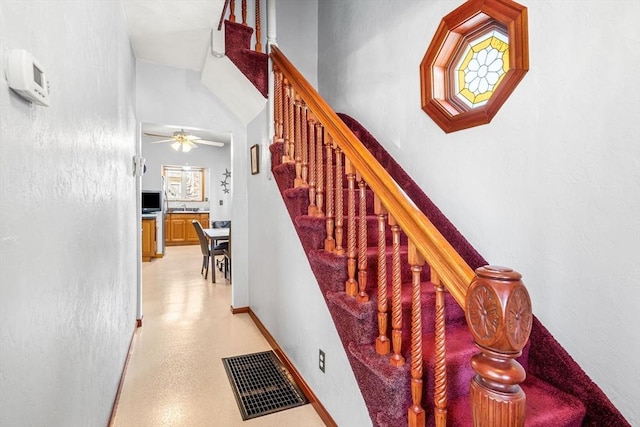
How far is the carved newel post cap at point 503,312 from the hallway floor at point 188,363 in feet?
5.13

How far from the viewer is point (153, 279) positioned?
5266 millimetres

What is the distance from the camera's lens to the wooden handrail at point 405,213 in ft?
3.06

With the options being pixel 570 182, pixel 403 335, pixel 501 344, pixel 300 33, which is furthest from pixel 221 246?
pixel 501 344

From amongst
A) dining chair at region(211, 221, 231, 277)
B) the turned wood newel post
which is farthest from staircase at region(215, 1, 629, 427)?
dining chair at region(211, 221, 231, 277)

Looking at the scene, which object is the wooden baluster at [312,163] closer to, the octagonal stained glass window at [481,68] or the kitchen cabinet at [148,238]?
the octagonal stained glass window at [481,68]

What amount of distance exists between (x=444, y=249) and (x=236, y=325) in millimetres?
2912

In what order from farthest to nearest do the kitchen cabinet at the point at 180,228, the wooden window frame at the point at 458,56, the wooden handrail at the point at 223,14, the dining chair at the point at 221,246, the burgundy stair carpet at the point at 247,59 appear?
→ the kitchen cabinet at the point at 180,228 < the dining chair at the point at 221,246 < the burgundy stair carpet at the point at 247,59 < the wooden handrail at the point at 223,14 < the wooden window frame at the point at 458,56

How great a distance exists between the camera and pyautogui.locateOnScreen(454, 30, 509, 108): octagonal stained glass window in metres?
1.78

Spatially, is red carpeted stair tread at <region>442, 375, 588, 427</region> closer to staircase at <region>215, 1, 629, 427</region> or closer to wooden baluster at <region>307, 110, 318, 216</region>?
staircase at <region>215, 1, 629, 427</region>

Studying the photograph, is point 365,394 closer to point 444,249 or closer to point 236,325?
point 444,249

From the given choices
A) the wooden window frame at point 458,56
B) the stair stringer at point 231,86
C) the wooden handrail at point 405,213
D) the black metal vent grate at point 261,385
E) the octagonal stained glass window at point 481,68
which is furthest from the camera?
the stair stringer at point 231,86

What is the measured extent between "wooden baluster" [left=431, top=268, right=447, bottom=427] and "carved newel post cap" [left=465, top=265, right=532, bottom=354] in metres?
0.28

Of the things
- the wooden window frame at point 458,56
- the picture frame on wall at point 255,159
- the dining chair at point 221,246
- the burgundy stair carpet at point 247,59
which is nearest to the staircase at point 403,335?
the wooden window frame at point 458,56

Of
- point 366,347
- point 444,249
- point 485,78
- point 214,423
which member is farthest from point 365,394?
point 485,78
